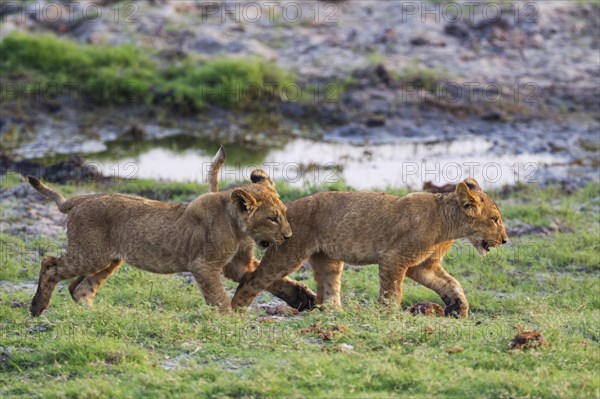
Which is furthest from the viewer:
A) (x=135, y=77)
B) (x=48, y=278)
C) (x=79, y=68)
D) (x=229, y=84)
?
(x=79, y=68)

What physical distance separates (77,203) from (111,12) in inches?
535

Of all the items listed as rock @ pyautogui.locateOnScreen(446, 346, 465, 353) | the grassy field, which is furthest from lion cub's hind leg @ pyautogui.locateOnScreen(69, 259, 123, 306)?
rock @ pyautogui.locateOnScreen(446, 346, 465, 353)

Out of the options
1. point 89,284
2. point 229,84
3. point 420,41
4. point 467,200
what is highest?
point 467,200

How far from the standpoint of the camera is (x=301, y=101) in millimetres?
21656

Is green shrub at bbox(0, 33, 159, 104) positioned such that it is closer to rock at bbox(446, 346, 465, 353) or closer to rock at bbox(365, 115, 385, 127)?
rock at bbox(365, 115, 385, 127)

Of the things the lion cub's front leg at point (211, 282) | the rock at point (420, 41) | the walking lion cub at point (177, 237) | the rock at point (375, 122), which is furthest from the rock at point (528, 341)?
Answer: the rock at point (420, 41)

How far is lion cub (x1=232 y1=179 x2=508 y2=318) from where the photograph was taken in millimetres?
10570

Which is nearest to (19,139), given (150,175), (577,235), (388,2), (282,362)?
(150,175)

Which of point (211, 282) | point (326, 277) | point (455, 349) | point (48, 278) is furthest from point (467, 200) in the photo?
point (48, 278)

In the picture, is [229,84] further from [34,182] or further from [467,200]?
[467,200]

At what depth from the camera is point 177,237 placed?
35.1 ft

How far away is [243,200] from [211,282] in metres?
0.77

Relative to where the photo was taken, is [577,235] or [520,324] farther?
[577,235]

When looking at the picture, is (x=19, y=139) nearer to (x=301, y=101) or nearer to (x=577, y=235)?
(x=301, y=101)
